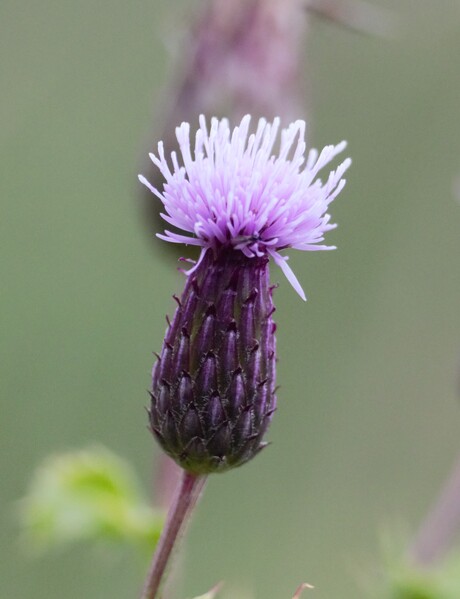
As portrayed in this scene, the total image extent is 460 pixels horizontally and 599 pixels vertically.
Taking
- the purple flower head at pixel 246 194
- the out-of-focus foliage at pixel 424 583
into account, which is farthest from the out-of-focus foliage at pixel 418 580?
the purple flower head at pixel 246 194

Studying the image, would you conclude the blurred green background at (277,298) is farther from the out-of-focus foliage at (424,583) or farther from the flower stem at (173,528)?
the flower stem at (173,528)

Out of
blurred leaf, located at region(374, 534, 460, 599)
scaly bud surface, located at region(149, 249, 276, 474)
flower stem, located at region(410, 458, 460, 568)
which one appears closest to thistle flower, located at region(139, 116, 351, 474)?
scaly bud surface, located at region(149, 249, 276, 474)

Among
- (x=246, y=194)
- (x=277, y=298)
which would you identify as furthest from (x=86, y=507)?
(x=277, y=298)

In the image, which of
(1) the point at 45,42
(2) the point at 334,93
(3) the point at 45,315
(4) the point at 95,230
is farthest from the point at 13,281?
(2) the point at 334,93

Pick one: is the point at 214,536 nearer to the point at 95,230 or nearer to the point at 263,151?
the point at 95,230

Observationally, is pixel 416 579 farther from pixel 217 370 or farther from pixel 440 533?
pixel 217 370

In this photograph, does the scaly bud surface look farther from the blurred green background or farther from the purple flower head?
the blurred green background
